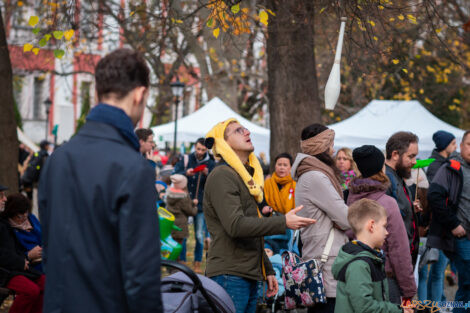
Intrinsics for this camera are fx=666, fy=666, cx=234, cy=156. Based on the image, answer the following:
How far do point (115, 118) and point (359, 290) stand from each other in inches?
80.3

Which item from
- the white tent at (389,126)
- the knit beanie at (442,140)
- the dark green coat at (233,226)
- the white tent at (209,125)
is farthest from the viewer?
the white tent at (209,125)

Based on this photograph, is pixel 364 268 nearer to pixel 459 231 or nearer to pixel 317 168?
pixel 317 168

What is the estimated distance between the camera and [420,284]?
7859 mm

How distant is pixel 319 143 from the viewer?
16.4 ft

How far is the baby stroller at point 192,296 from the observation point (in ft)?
11.4

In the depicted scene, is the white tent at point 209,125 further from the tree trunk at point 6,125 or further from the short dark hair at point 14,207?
the short dark hair at point 14,207

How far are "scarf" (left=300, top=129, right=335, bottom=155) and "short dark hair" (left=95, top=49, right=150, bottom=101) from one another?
2.50 metres

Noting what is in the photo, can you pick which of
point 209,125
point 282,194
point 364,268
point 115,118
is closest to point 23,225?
point 364,268

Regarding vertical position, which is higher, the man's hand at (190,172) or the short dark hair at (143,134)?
the short dark hair at (143,134)

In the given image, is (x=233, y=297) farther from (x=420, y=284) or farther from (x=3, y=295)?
(x=420, y=284)

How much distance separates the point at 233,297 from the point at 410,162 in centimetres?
212

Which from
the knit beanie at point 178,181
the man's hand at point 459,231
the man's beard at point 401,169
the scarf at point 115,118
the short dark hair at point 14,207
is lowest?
the knit beanie at point 178,181

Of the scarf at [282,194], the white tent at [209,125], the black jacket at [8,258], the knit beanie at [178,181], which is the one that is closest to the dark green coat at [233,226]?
the black jacket at [8,258]

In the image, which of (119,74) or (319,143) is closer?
(119,74)
